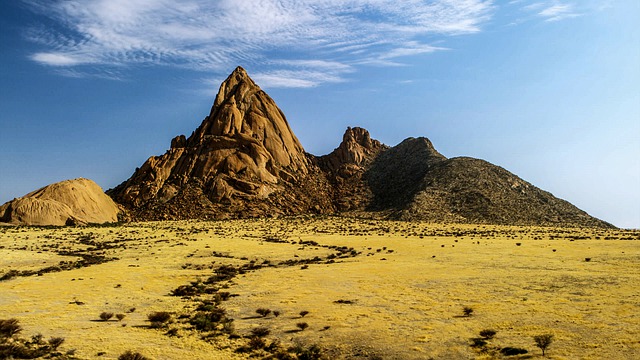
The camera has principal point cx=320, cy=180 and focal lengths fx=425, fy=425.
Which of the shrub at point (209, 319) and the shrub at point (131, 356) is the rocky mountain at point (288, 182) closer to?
the shrub at point (209, 319)

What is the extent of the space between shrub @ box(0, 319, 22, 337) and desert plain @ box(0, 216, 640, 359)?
473 millimetres

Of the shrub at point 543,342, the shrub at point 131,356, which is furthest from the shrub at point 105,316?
the shrub at point 543,342

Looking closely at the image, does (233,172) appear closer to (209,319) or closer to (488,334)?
(209,319)

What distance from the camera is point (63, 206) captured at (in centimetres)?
8712

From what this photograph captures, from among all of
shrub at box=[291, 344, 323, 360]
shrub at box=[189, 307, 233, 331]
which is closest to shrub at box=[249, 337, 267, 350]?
shrub at box=[291, 344, 323, 360]

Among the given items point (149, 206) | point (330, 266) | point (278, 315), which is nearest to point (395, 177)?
point (149, 206)

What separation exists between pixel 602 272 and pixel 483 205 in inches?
2809

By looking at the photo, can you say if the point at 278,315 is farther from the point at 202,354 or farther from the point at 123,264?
the point at 123,264

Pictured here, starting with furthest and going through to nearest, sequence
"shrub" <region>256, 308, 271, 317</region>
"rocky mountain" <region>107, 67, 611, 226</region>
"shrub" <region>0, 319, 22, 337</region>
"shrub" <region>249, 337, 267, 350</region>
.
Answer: "rocky mountain" <region>107, 67, 611, 226</region>
"shrub" <region>256, 308, 271, 317</region>
"shrub" <region>0, 319, 22, 337</region>
"shrub" <region>249, 337, 267, 350</region>

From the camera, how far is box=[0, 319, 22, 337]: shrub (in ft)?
53.9

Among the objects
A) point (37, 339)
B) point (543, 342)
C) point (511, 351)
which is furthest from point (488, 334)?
point (37, 339)

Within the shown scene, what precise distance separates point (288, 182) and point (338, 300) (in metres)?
96.6

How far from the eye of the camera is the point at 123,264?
37.2m

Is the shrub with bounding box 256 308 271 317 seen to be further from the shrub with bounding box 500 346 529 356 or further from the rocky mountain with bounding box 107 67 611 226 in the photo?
the rocky mountain with bounding box 107 67 611 226
